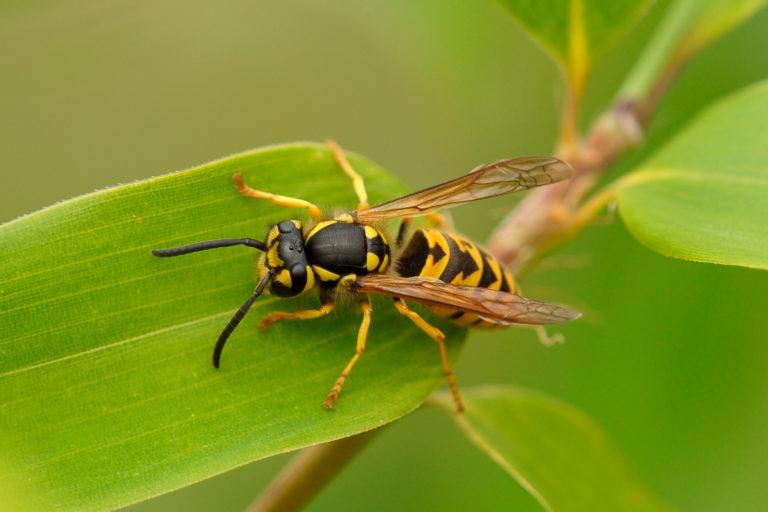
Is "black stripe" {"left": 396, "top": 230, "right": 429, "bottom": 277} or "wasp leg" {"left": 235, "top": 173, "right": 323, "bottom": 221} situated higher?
"wasp leg" {"left": 235, "top": 173, "right": 323, "bottom": 221}

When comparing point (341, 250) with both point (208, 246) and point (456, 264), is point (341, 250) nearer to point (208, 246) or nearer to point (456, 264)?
point (456, 264)

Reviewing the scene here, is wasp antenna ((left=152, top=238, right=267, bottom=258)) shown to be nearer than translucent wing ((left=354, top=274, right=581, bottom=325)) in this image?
Yes

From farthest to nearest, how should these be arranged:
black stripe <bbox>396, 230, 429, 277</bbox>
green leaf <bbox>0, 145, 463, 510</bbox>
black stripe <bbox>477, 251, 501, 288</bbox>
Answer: black stripe <bbox>396, 230, 429, 277</bbox>
black stripe <bbox>477, 251, 501, 288</bbox>
green leaf <bbox>0, 145, 463, 510</bbox>

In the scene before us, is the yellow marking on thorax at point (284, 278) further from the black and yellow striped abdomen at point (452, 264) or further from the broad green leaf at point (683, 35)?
the broad green leaf at point (683, 35)

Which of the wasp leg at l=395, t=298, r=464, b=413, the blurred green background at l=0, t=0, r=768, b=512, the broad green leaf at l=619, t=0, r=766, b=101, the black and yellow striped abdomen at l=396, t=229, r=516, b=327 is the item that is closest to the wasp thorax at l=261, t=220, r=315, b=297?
the wasp leg at l=395, t=298, r=464, b=413

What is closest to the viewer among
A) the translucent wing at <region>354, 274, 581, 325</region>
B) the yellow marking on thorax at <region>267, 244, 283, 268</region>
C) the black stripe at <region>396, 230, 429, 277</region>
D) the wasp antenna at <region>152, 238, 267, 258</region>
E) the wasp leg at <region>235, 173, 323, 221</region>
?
the wasp antenna at <region>152, 238, 267, 258</region>

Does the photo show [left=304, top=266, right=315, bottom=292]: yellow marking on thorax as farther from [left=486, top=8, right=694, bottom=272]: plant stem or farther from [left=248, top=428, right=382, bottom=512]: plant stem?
[left=486, top=8, right=694, bottom=272]: plant stem

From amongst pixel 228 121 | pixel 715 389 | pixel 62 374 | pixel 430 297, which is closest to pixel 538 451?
pixel 430 297

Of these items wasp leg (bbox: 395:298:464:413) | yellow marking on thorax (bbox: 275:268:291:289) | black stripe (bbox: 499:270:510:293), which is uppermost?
yellow marking on thorax (bbox: 275:268:291:289)
